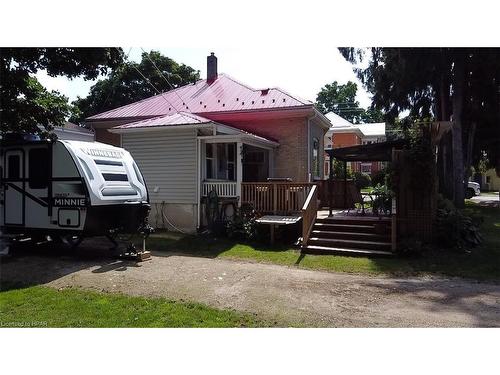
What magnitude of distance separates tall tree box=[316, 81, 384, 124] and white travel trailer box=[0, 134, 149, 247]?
228ft

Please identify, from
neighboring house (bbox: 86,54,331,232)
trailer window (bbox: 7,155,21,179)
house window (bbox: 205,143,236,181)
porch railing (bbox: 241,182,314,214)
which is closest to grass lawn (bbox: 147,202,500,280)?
porch railing (bbox: 241,182,314,214)

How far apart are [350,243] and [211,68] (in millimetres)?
13819

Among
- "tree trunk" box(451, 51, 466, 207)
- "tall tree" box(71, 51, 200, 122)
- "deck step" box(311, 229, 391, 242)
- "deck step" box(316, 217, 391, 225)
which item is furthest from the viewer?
"tall tree" box(71, 51, 200, 122)

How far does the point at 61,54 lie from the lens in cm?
984

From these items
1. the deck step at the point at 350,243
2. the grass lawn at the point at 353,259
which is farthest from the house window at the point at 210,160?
the deck step at the point at 350,243

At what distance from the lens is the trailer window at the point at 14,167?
980 centimetres

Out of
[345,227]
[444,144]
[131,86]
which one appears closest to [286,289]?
[345,227]

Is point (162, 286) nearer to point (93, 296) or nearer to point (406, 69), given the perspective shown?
point (93, 296)

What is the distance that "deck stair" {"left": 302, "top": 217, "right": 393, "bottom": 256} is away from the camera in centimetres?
1018

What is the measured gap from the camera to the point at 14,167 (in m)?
9.86

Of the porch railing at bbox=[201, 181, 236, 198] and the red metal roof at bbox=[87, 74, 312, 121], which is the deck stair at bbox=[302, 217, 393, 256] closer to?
the porch railing at bbox=[201, 181, 236, 198]

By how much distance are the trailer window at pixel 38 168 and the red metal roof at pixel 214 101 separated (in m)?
8.47

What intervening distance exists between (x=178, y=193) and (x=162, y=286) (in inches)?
266

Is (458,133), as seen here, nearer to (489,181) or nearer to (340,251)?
(340,251)
